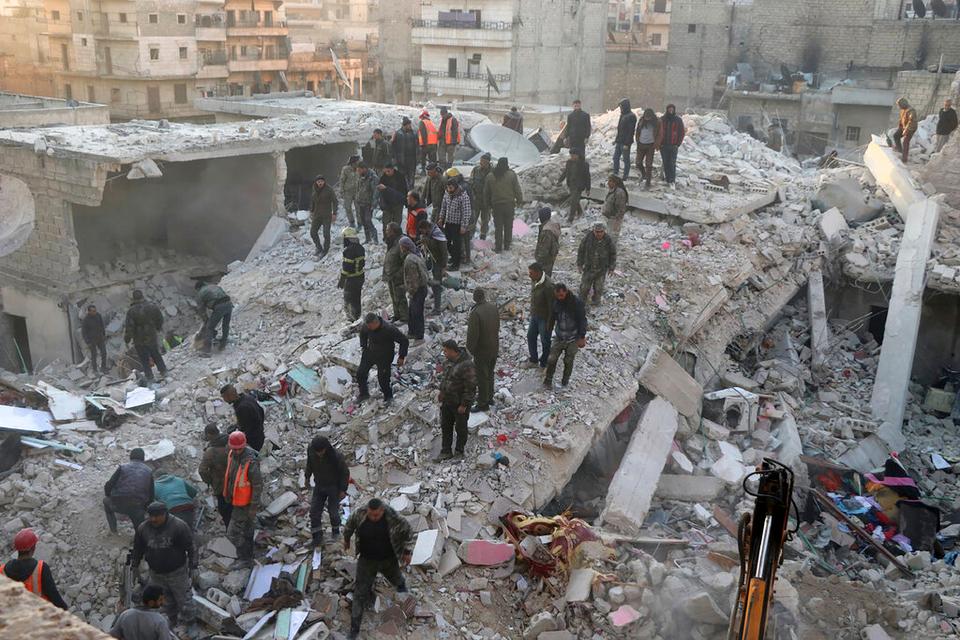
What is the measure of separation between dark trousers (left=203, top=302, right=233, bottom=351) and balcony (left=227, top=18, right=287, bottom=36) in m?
33.3

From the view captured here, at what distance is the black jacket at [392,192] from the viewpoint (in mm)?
13328

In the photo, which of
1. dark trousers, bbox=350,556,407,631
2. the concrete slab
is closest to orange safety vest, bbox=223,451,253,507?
dark trousers, bbox=350,556,407,631

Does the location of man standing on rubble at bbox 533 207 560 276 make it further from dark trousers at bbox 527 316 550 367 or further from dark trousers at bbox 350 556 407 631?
dark trousers at bbox 350 556 407 631

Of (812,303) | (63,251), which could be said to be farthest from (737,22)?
(63,251)

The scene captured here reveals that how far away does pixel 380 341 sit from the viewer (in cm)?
952

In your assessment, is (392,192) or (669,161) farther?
(669,161)

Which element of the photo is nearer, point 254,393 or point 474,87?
point 254,393

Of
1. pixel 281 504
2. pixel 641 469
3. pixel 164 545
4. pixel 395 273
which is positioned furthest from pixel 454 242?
pixel 164 545

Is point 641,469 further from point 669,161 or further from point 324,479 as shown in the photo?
point 669,161

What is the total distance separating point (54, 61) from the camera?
4281cm

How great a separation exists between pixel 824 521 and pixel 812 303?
6154 millimetres

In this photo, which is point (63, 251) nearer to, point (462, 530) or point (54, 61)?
point (462, 530)

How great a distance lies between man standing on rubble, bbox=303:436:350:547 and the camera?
7.87m

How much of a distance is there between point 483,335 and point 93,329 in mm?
8097
